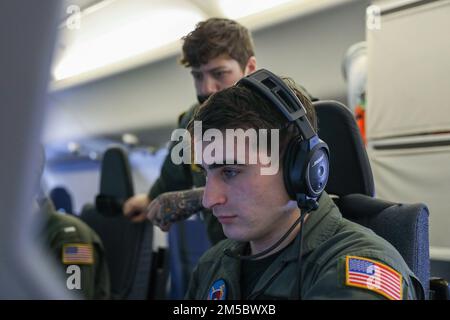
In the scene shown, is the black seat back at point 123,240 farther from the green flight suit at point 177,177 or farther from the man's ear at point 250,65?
the man's ear at point 250,65

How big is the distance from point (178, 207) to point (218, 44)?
1.41 ft

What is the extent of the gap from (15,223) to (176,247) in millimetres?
2645

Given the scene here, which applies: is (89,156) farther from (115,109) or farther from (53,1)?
(53,1)

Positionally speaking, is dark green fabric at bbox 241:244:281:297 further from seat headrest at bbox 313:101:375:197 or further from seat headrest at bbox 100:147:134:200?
seat headrest at bbox 100:147:134:200

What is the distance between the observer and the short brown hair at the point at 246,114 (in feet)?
2.64

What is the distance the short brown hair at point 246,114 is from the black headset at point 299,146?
31mm

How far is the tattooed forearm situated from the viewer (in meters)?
1.23

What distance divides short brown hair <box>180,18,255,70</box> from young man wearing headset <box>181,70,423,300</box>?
1.18 feet

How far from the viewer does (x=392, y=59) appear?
1763mm

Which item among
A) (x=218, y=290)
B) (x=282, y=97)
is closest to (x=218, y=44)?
(x=282, y=97)

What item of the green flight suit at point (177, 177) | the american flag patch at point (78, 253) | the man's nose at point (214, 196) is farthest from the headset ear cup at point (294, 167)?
the american flag patch at point (78, 253)

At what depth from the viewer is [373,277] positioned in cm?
67

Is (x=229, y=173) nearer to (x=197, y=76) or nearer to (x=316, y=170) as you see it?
(x=316, y=170)

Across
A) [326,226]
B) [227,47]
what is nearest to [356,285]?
[326,226]
